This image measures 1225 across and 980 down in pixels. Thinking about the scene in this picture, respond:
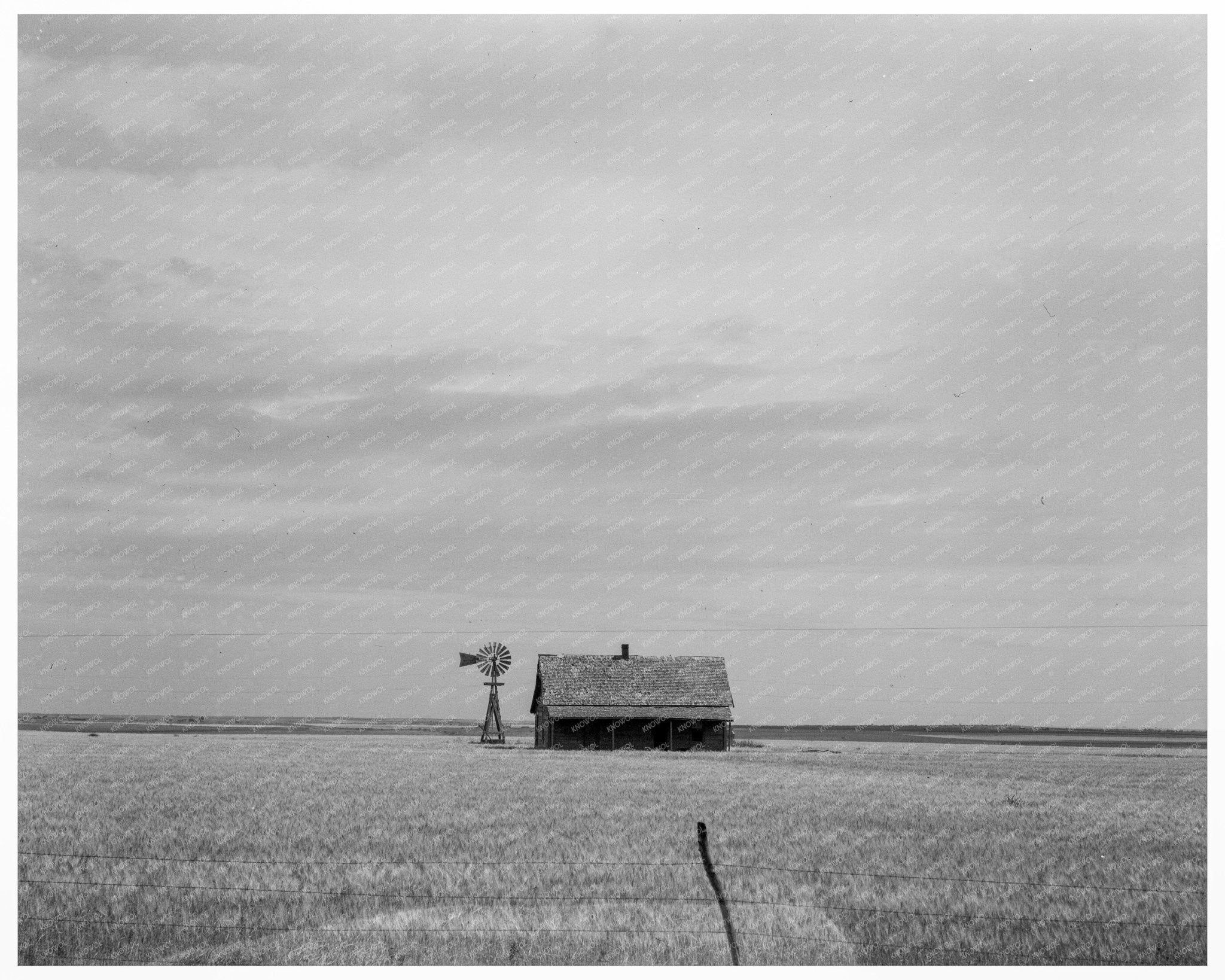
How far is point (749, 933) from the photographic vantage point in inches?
427

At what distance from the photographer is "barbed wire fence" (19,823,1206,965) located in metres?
10.3

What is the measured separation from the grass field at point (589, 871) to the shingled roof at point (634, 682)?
27393mm

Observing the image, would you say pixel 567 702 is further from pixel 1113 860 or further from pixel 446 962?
pixel 446 962

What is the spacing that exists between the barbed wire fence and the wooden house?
45.9 metres

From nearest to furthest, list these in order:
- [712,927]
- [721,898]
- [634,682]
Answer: [721,898]
[712,927]
[634,682]

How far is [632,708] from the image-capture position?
59.8 m

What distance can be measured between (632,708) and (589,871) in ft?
150

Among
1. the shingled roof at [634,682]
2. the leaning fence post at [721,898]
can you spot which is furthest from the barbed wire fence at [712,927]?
the shingled roof at [634,682]

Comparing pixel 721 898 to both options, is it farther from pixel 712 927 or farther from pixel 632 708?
pixel 632 708

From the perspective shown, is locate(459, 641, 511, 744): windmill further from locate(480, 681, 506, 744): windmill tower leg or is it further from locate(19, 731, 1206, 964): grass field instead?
locate(19, 731, 1206, 964): grass field

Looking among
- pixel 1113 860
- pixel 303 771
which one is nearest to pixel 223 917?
pixel 1113 860

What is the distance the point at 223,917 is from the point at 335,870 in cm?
294

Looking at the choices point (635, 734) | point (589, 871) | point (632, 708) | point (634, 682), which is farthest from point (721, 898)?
point (634, 682)

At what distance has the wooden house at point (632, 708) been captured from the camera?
2339 inches
